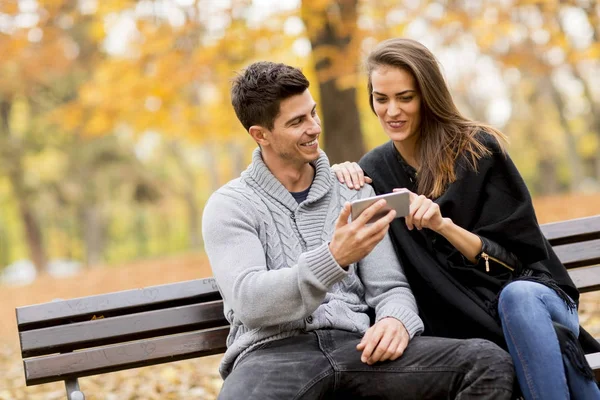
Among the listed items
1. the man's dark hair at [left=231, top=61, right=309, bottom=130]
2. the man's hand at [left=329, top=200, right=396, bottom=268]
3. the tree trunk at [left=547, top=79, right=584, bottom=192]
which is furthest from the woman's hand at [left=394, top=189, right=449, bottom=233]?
the tree trunk at [left=547, top=79, right=584, bottom=192]

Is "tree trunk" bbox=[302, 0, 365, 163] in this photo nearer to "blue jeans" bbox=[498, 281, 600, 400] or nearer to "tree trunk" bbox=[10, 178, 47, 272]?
"blue jeans" bbox=[498, 281, 600, 400]

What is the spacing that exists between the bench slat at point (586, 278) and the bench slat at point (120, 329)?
5.97 ft

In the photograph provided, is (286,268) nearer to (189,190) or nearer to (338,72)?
(338,72)

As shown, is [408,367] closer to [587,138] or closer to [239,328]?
[239,328]

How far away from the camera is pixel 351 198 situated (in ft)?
12.0

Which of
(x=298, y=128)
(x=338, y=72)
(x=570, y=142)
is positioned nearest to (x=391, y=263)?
(x=298, y=128)

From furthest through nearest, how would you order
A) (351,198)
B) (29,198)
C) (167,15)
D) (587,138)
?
(587,138) → (29,198) → (167,15) → (351,198)

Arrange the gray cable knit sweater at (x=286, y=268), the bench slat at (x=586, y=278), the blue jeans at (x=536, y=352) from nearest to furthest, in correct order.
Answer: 1. the blue jeans at (x=536, y=352)
2. the gray cable knit sweater at (x=286, y=268)
3. the bench slat at (x=586, y=278)

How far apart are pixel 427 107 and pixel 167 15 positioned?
20.8 ft

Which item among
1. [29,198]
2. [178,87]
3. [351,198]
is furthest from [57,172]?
[351,198]

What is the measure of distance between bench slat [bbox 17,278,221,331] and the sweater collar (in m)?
0.57

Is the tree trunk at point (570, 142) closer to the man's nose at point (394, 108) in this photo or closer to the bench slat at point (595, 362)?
the man's nose at point (394, 108)

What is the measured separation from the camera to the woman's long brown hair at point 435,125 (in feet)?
11.8

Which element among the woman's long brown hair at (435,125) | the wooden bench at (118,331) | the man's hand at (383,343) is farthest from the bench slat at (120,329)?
the woman's long brown hair at (435,125)
